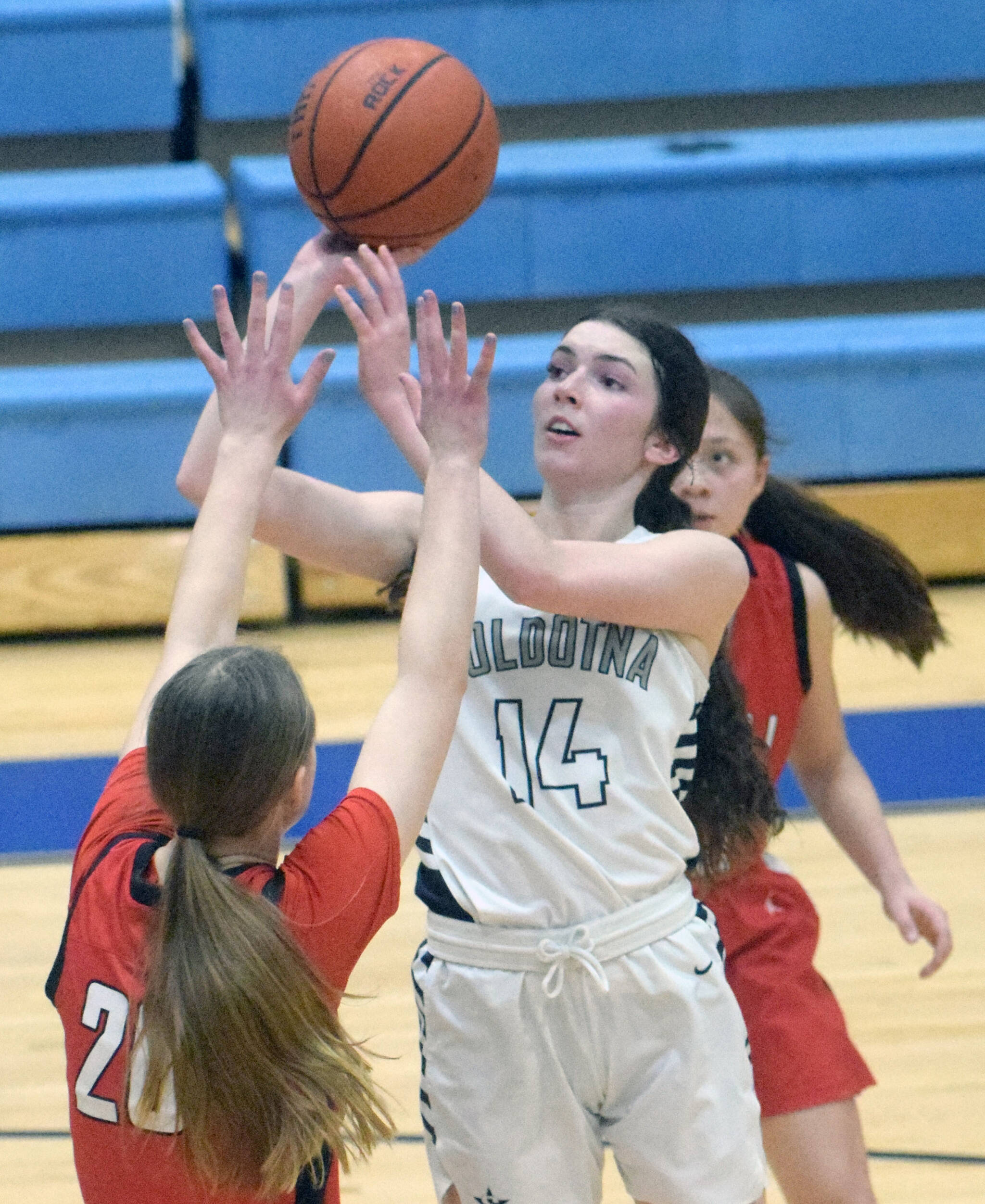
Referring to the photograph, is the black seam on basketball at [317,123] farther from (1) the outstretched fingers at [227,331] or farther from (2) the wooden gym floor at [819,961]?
(2) the wooden gym floor at [819,961]

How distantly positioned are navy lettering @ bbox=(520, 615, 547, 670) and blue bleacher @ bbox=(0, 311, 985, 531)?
362 centimetres

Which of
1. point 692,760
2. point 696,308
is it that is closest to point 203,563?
point 692,760

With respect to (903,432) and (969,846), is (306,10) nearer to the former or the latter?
(903,432)

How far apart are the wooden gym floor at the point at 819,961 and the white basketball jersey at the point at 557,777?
428 mm

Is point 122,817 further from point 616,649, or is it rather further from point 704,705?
point 704,705

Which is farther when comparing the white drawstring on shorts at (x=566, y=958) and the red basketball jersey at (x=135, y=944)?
the white drawstring on shorts at (x=566, y=958)

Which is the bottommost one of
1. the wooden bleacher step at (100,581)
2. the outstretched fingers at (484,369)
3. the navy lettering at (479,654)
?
the wooden bleacher step at (100,581)

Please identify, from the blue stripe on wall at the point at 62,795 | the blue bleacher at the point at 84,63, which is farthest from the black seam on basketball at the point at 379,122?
the blue bleacher at the point at 84,63

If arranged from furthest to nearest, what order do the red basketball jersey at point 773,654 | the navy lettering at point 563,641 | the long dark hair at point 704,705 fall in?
1. the red basketball jersey at point 773,654
2. the long dark hair at point 704,705
3. the navy lettering at point 563,641

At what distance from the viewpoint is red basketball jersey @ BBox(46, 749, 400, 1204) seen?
1515 mm

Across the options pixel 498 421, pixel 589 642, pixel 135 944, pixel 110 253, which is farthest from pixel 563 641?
pixel 110 253

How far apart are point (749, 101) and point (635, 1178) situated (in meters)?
5.88

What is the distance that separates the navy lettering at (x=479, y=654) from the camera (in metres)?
2.04

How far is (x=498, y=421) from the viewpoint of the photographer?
5.65 m
